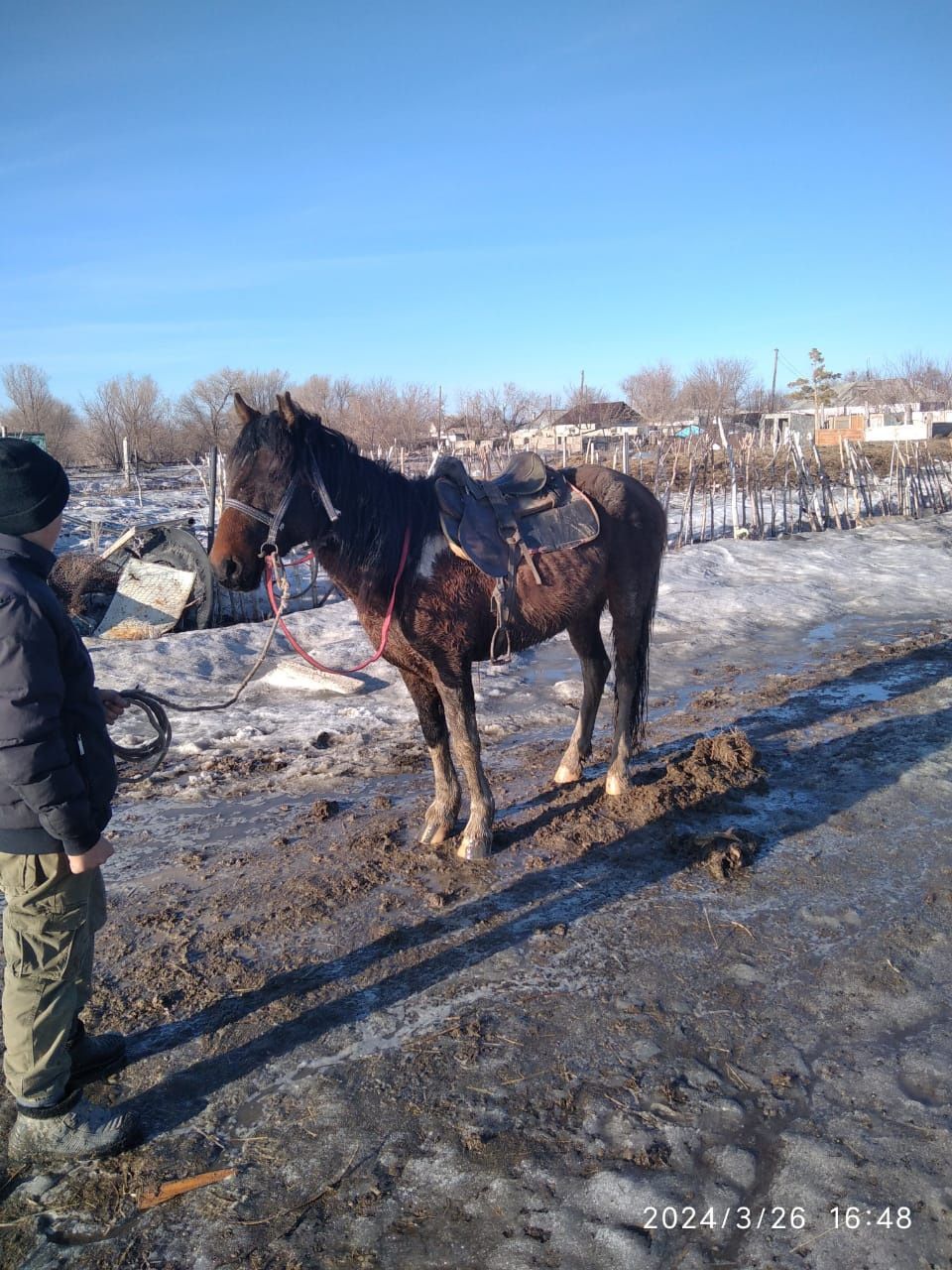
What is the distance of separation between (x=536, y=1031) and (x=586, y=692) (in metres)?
2.68

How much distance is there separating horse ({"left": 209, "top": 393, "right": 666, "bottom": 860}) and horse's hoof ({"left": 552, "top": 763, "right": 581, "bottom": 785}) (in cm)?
26

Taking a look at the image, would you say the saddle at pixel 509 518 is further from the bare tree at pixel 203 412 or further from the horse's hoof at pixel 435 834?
the bare tree at pixel 203 412

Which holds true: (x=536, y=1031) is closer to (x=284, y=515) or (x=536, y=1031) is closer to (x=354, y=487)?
(x=284, y=515)

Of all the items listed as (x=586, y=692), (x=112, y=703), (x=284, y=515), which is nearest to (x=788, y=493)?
(x=586, y=692)

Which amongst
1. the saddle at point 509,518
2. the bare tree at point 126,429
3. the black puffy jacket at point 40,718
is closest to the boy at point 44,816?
the black puffy jacket at point 40,718

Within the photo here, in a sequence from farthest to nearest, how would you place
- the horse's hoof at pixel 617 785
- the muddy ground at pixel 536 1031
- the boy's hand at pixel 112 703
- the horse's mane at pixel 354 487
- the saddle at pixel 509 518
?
the horse's hoof at pixel 617 785 < the saddle at pixel 509 518 < the horse's mane at pixel 354 487 < the boy's hand at pixel 112 703 < the muddy ground at pixel 536 1031

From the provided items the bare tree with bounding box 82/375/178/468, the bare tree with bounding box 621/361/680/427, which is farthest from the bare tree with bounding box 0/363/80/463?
the bare tree with bounding box 621/361/680/427

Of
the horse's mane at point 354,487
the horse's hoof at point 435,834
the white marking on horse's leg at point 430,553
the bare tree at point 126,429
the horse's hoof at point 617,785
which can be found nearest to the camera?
the horse's mane at point 354,487

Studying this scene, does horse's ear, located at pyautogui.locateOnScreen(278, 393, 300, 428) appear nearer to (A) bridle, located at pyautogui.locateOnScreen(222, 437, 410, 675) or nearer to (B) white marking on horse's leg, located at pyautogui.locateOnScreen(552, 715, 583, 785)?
(A) bridle, located at pyautogui.locateOnScreen(222, 437, 410, 675)

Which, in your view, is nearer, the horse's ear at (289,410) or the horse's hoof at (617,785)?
the horse's ear at (289,410)

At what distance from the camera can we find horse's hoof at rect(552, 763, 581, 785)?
5.12m

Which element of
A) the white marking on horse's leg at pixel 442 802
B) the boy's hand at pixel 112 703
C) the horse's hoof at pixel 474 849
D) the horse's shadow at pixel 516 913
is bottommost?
the horse's shadow at pixel 516 913

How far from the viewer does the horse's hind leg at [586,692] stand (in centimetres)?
512

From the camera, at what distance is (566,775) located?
5.12 m
